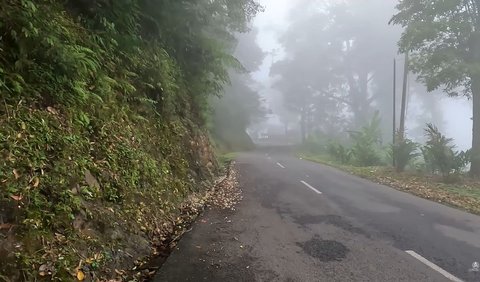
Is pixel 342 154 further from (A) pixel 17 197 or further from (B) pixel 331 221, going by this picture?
(A) pixel 17 197

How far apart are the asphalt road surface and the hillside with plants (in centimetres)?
92

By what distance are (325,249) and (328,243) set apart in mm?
333

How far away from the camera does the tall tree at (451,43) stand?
1519 centimetres

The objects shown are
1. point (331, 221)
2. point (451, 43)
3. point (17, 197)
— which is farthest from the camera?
point (451, 43)

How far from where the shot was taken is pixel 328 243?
19.7ft

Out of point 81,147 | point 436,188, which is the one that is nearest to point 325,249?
point 81,147

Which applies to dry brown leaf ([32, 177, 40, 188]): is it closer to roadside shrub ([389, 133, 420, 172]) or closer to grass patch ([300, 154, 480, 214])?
grass patch ([300, 154, 480, 214])

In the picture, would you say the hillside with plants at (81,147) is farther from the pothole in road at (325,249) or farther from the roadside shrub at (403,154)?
the roadside shrub at (403,154)

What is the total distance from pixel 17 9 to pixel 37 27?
0.99 feet

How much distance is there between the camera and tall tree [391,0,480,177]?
1519 centimetres

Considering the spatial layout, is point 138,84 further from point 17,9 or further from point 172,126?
point 17,9

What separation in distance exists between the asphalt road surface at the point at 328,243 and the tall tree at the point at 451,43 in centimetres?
824

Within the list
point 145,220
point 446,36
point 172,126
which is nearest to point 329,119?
point 446,36

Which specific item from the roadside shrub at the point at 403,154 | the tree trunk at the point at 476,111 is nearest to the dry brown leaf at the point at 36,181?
the tree trunk at the point at 476,111
